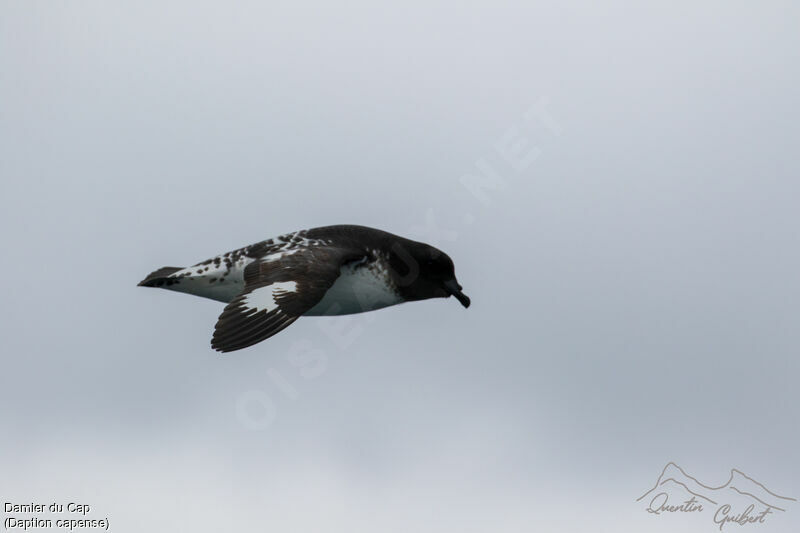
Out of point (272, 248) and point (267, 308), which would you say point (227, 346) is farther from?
point (272, 248)

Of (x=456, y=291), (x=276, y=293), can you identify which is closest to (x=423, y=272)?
(x=456, y=291)

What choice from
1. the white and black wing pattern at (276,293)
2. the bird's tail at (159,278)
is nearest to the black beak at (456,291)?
the white and black wing pattern at (276,293)

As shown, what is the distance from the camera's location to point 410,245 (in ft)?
59.0

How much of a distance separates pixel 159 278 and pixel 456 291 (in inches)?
174

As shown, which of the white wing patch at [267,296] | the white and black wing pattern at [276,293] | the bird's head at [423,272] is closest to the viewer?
the white and black wing pattern at [276,293]

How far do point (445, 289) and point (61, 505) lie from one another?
20.7 ft

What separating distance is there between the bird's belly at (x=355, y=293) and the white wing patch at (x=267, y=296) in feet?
4.18

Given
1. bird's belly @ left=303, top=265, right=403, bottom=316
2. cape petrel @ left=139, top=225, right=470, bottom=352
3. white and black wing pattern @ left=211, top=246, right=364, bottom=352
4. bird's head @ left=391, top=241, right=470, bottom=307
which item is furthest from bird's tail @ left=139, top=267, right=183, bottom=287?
bird's head @ left=391, top=241, right=470, bottom=307

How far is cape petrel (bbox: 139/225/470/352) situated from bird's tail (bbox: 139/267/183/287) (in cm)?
1

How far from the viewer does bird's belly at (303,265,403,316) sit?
17359 mm

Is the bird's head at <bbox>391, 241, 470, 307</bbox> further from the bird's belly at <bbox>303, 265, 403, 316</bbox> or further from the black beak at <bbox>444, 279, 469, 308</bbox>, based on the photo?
the bird's belly at <bbox>303, 265, 403, 316</bbox>

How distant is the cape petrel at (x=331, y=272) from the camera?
16.3m

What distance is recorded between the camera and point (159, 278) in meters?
17.9

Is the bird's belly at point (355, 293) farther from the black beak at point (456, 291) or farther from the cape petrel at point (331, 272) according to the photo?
the black beak at point (456, 291)
